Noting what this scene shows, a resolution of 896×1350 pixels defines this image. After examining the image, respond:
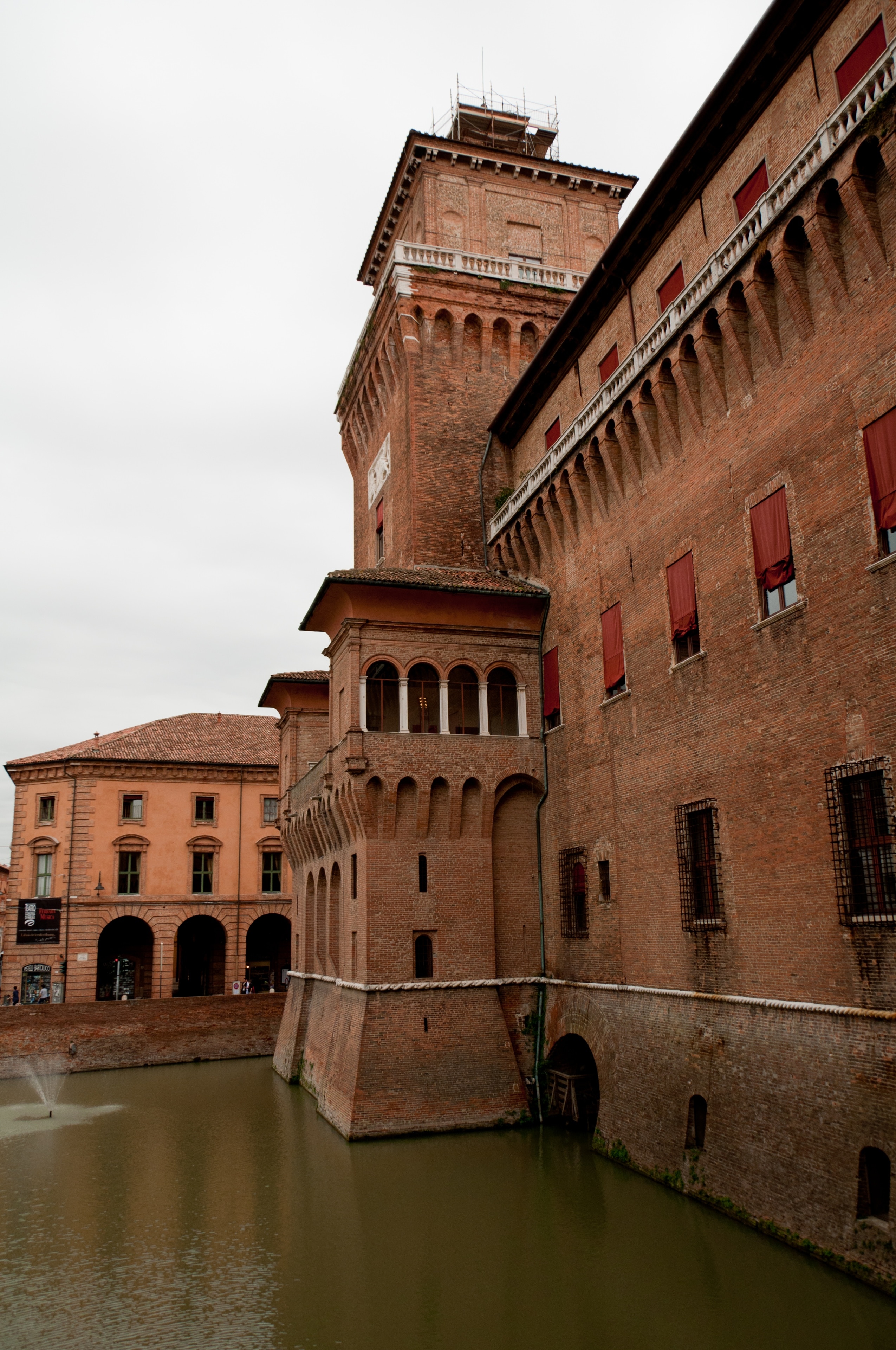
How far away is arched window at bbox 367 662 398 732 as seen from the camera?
22.9 m

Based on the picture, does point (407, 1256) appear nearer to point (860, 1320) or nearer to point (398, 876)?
point (860, 1320)

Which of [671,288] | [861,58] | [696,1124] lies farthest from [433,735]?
[861,58]

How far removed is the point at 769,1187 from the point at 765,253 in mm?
13076

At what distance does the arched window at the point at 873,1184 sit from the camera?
1220 centimetres

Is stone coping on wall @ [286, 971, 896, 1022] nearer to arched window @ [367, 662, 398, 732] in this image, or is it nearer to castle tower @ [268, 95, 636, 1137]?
castle tower @ [268, 95, 636, 1137]

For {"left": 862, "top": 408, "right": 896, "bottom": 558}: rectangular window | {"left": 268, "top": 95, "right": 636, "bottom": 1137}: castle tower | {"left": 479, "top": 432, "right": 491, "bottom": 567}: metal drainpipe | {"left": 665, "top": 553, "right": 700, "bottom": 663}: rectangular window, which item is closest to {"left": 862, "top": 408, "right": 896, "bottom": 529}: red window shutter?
{"left": 862, "top": 408, "right": 896, "bottom": 558}: rectangular window

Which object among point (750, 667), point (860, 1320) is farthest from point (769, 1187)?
point (750, 667)

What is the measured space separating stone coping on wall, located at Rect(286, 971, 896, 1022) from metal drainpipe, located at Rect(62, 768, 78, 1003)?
53.9ft

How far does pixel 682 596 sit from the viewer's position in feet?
58.5

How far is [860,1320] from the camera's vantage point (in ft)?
36.0

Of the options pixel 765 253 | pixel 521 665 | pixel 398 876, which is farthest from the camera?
pixel 521 665

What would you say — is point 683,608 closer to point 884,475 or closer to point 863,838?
point 884,475

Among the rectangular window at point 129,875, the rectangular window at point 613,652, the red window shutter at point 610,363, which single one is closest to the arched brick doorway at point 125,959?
the rectangular window at point 129,875

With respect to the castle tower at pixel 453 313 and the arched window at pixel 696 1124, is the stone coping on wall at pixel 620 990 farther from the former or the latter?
the castle tower at pixel 453 313
